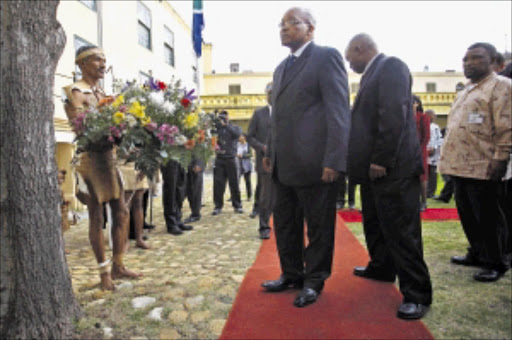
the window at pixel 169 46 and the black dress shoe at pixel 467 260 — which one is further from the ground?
the window at pixel 169 46

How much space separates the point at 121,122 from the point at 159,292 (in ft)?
4.93

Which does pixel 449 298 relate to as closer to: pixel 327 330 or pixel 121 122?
pixel 327 330

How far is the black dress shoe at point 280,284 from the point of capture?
3.35 metres

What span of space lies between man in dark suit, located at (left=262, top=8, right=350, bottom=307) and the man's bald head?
25cm

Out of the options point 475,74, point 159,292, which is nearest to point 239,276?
point 159,292

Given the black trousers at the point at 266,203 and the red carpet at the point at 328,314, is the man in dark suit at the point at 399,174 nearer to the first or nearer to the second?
the red carpet at the point at 328,314

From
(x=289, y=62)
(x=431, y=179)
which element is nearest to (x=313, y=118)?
(x=289, y=62)

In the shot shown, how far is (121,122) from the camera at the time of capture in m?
3.24

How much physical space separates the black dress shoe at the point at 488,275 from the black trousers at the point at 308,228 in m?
1.47

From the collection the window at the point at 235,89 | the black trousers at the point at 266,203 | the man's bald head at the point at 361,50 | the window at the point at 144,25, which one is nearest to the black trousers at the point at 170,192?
the black trousers at the point at 266,203

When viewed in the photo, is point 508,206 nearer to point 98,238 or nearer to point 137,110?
point 137,110

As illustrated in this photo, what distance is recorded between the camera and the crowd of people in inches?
114

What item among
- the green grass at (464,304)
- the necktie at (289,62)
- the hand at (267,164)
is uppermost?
the necktie at (289,62)

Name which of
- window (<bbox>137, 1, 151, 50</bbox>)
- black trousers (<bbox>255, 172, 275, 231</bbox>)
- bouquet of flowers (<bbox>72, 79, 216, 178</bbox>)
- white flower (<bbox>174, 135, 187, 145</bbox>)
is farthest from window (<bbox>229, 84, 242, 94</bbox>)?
white flower (<bbox>174, 135, 187, 145</bbox>)
